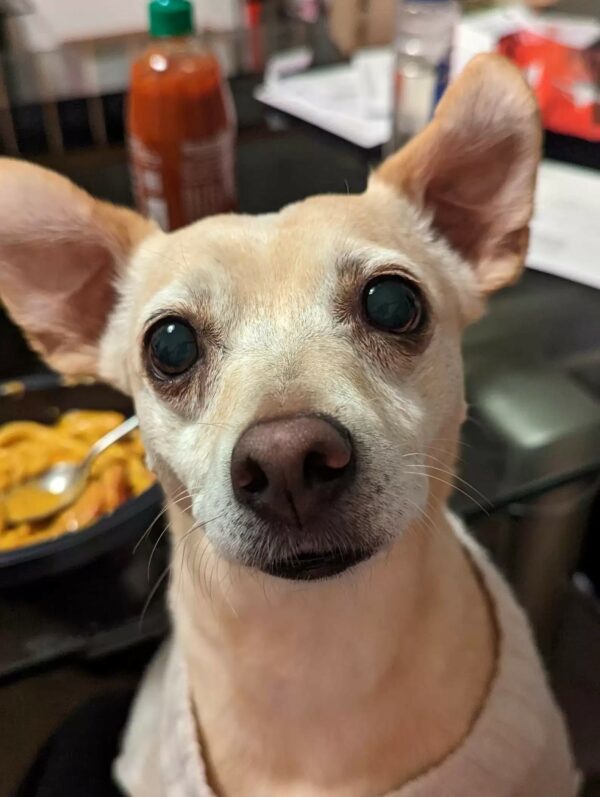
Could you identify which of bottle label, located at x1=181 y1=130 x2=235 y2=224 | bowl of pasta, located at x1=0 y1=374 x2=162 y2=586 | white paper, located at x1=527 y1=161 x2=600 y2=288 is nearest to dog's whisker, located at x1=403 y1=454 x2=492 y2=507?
bowl of pasta, located at x1=0 y1=374 x2=162 y2=586

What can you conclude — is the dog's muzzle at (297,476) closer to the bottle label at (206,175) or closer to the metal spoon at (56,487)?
the metal spoon at (56,487)

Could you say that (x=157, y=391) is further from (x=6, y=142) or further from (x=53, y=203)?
(x=6, y=142)

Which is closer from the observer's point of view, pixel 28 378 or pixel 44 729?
pixel 44 729

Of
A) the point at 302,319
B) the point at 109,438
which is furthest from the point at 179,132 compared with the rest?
the point at 302,319

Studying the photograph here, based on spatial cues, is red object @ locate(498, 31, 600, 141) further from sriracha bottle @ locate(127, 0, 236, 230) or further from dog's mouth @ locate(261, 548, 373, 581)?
dog's mouth @ locate(261, 548, 373, 581)

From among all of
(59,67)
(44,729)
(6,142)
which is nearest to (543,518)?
(44,729)
